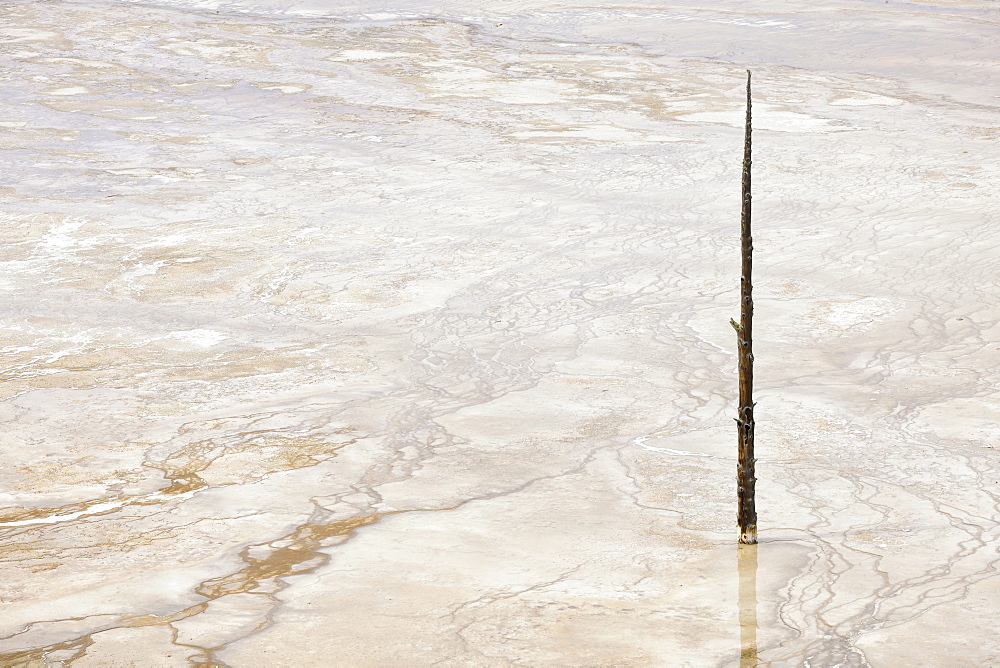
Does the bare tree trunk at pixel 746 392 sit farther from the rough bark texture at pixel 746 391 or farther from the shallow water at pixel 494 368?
the shallow water at pixel 494 368

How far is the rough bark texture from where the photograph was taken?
581 centimetres

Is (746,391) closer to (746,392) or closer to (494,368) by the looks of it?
(746,392)

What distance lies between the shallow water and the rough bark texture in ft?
0.72

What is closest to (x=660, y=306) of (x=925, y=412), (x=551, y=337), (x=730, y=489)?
(x=551, y=337)

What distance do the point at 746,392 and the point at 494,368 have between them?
149 inches

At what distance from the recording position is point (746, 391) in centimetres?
584

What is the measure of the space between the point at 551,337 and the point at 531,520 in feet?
12.0

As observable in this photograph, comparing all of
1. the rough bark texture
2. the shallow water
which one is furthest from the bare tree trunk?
the shallow water

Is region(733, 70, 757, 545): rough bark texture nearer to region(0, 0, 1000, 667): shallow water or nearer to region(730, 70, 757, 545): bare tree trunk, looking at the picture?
region(730, 70, 757, 545): bare tree trunk

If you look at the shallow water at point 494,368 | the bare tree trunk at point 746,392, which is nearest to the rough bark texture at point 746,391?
the bare tree trunk at point 746,392

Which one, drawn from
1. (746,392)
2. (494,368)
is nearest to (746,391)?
(746,392)

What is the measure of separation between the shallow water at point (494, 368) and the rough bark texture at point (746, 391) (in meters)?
0.22

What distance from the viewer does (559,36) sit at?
2478cm

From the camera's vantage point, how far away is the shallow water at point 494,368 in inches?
210
